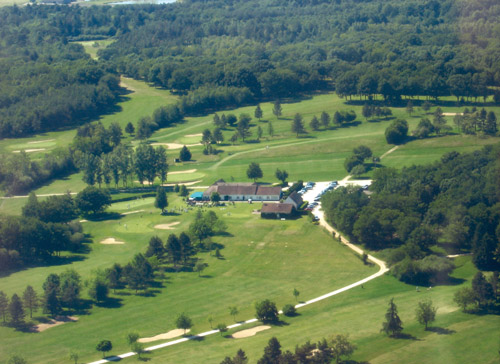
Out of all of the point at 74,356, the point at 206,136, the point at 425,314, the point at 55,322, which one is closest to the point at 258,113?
the point at 206,136

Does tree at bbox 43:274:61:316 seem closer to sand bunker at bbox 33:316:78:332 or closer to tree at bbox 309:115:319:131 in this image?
sand bunker at bbox 33:316:78:332

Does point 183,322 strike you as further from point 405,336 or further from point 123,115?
point 123,115

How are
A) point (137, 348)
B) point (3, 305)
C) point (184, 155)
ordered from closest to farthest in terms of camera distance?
point (137, 348), point (3, 305), point (184, 155)

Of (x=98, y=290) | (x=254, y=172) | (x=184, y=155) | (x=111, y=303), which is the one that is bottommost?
(x=111, y=303)

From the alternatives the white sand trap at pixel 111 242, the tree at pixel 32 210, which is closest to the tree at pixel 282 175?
the white sand trap at pixel 111 242

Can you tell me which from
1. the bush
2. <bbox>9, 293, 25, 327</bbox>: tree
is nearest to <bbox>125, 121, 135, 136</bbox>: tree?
<bbox>9, 293, 25, 327</bbox>: tree

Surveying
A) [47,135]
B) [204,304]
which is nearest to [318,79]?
[47,135]
